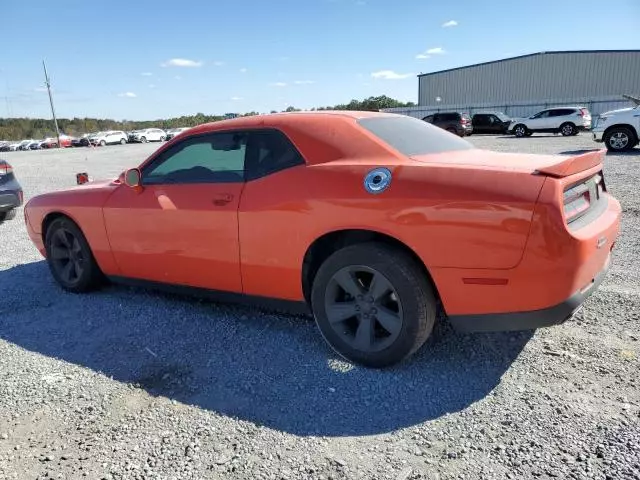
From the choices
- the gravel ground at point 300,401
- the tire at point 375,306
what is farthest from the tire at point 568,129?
the tire at point 375,306

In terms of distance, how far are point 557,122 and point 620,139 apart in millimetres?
14399

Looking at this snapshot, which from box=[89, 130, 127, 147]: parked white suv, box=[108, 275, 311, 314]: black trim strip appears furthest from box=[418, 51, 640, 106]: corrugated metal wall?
box=[108, 275, 311, 314]: black trim strip

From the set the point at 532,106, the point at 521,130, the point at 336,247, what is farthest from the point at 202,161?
the point at 532,106

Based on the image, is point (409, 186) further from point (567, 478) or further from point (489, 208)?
point (567, 478)

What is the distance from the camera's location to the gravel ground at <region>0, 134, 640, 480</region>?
88.8 inches

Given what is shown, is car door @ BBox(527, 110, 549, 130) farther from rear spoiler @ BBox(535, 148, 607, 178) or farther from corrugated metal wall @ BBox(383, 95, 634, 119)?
rear spoiler @ BBox(535, 148, 607, 178)

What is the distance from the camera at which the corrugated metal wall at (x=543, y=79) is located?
44.1 meters

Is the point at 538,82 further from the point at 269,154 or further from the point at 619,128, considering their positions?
the point at 269,154

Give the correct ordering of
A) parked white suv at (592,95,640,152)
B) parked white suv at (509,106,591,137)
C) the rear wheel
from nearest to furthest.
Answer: parked white suv at (592,95,640,152), parked white suv at (509,106,591,137), the rear wheel

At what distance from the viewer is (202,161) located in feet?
12.3

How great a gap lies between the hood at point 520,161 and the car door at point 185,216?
1.36 m

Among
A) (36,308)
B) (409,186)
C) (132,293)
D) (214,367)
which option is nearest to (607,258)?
(409,186)

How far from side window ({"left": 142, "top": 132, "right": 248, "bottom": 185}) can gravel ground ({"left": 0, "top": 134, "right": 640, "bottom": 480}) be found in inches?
43.6

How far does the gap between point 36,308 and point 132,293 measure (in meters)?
0.79
